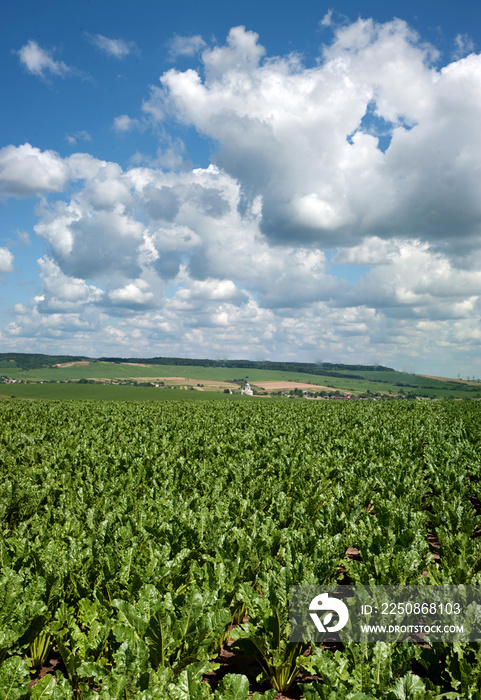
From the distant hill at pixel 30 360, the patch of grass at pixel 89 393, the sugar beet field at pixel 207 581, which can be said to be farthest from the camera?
the distant hill at pixel 30 360

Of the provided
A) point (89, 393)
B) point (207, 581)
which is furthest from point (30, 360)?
point (207, 581)

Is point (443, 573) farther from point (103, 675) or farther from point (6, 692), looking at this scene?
point (6, 692)

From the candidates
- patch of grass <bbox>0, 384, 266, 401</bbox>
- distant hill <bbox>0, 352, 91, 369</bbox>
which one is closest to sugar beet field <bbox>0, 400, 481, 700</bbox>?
patch of grass <bbox>0, 384, 266, 401</bbox>

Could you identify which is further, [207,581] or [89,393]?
[89,393]

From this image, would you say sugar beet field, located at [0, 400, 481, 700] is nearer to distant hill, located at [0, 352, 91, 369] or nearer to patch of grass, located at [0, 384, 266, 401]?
patch of grass, located at [0, 384, 266, 401]

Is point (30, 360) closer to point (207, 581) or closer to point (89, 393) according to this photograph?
point (89, 393)

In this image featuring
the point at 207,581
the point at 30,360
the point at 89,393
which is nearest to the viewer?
the point at 207,581

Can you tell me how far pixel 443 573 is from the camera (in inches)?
212

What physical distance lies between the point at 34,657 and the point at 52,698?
164 cm

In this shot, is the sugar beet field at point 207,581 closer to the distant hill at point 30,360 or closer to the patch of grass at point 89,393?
the patch of grass at point 89,393

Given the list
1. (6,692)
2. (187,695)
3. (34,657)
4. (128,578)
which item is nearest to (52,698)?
(6,692)

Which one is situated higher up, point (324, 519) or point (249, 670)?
point (324, 519)

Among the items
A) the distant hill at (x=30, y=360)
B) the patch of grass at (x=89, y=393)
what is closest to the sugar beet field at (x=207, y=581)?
the patch of grass at (x=89, y=393)

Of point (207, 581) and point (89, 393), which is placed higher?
point (207, 581)
